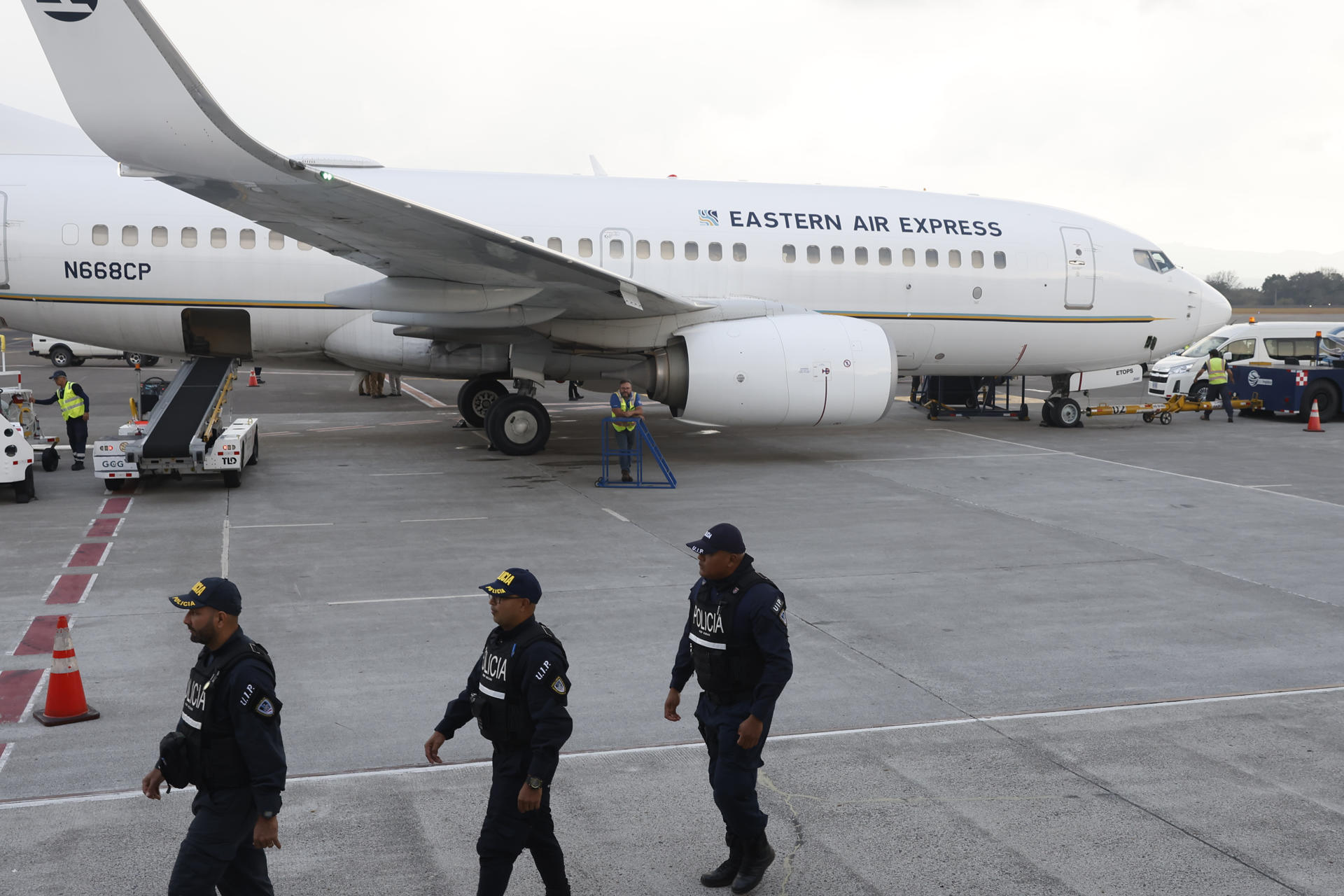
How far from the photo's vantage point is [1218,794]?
5.93m

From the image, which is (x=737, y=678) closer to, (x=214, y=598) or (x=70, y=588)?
(x=214, y=598)

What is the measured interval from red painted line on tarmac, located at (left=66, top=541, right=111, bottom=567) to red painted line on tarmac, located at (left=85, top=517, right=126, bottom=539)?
31 cm

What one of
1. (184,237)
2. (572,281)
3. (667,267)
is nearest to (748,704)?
(572,281)

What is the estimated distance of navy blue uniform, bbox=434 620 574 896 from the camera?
447 cm

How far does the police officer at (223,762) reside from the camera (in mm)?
4234

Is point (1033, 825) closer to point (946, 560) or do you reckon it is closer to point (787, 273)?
point (946, 560)

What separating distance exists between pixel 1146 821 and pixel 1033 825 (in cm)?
57

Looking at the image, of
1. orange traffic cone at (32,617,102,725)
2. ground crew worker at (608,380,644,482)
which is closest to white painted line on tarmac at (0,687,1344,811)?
orange traffic cone at (32,617,102,725)

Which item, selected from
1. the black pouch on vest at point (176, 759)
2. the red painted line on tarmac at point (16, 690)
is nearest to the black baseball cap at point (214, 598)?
the black pouch on vest at point (176, 759)

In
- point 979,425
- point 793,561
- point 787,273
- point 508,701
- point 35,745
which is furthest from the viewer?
point 979,425

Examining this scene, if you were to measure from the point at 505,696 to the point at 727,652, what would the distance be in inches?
40.7

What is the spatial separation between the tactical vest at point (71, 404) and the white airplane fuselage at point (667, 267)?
1000mm

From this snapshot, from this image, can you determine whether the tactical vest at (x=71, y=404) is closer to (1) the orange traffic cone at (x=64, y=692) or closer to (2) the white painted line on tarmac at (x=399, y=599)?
(2) the white painted line on tarmac at (x=399, y=599)

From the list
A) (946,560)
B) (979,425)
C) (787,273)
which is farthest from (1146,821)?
(979,425)
